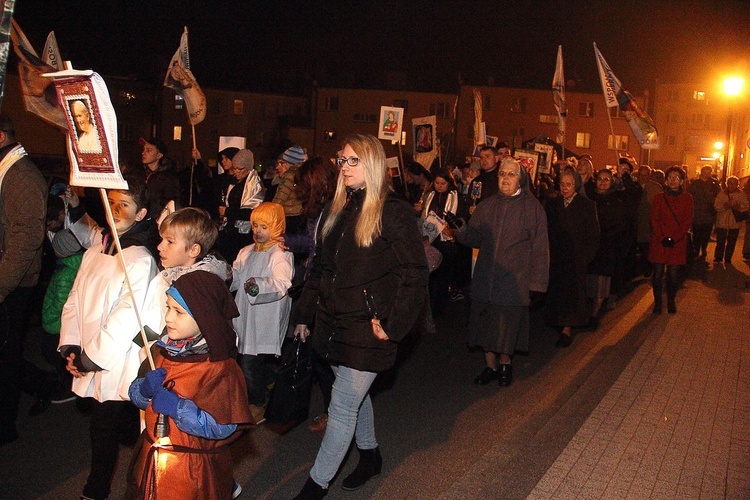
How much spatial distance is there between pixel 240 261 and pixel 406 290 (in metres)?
2.46

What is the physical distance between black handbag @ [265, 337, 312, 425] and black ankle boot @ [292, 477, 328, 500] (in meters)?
1.05

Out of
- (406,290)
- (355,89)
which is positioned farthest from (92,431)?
(355,89)

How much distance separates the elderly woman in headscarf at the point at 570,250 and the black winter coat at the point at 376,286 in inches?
213

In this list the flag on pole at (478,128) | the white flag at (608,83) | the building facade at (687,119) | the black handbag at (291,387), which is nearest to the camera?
the black handbag at (291,387)

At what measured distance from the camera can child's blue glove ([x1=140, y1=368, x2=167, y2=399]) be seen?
350 centimetres

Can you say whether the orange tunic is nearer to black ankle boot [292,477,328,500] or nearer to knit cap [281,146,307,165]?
black ankle boot [292,477,328,500]

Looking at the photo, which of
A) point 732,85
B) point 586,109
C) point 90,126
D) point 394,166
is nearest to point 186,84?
point 394,166

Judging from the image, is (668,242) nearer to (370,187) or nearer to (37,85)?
(370,187)

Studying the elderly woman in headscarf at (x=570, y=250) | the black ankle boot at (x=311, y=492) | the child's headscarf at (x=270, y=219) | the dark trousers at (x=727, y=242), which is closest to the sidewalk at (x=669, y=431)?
the elderly woman in headscarf at (x=570, y=250)

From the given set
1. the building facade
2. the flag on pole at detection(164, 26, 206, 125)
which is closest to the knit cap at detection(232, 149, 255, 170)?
the flag on pole at detection(164, 26, 206, 125)

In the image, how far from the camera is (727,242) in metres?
19.5

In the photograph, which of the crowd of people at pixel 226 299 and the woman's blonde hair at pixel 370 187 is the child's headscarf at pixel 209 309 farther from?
the woman's blonde hair at pixel 370 187

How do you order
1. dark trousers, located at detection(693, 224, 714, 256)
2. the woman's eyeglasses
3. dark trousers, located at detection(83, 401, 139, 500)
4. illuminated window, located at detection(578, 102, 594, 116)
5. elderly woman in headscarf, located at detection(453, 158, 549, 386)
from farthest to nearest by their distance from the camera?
illuminated window, located at detection(578, 102, 594, 116)
dark trousers, located at detection(693, 224, 714, 256)
elderly woman in headscarf, located at detection(453, 158, 549, 386)
the woman's eyeglasses
dark trousers, located at detection(83, 401, 139, 500)

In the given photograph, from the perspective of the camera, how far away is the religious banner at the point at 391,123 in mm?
12617
